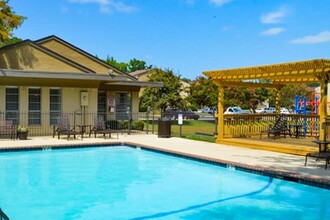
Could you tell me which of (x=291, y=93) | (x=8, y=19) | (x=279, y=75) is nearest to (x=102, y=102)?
(x=8, y=19)

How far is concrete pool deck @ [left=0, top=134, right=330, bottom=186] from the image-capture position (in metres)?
9.77

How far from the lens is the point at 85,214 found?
7.28 m

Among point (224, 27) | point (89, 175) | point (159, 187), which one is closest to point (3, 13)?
point (224, 27)

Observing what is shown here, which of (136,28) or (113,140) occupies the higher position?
(136,28)

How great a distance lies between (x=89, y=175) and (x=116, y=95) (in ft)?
44.5

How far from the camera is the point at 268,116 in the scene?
18594 millimetres

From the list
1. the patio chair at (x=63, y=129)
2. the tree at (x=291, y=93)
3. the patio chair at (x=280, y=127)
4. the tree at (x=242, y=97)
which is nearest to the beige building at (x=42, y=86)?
the patio chair at (x=63, y=129)

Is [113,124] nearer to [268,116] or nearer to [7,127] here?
[7,127]

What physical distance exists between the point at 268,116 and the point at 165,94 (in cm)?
1446

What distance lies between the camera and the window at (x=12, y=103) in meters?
18.2

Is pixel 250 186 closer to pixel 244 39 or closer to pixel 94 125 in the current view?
pixel 94 125

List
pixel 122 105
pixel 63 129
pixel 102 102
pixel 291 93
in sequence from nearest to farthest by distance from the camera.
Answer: pixel 63 129 < pixel 102 102 < pixel 122 105 < pixel 291 93

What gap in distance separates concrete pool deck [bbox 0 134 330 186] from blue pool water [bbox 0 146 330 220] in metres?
0.33

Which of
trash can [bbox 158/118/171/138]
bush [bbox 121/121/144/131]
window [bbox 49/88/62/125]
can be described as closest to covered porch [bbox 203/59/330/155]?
trash can [bbox 158/118/171/138]
